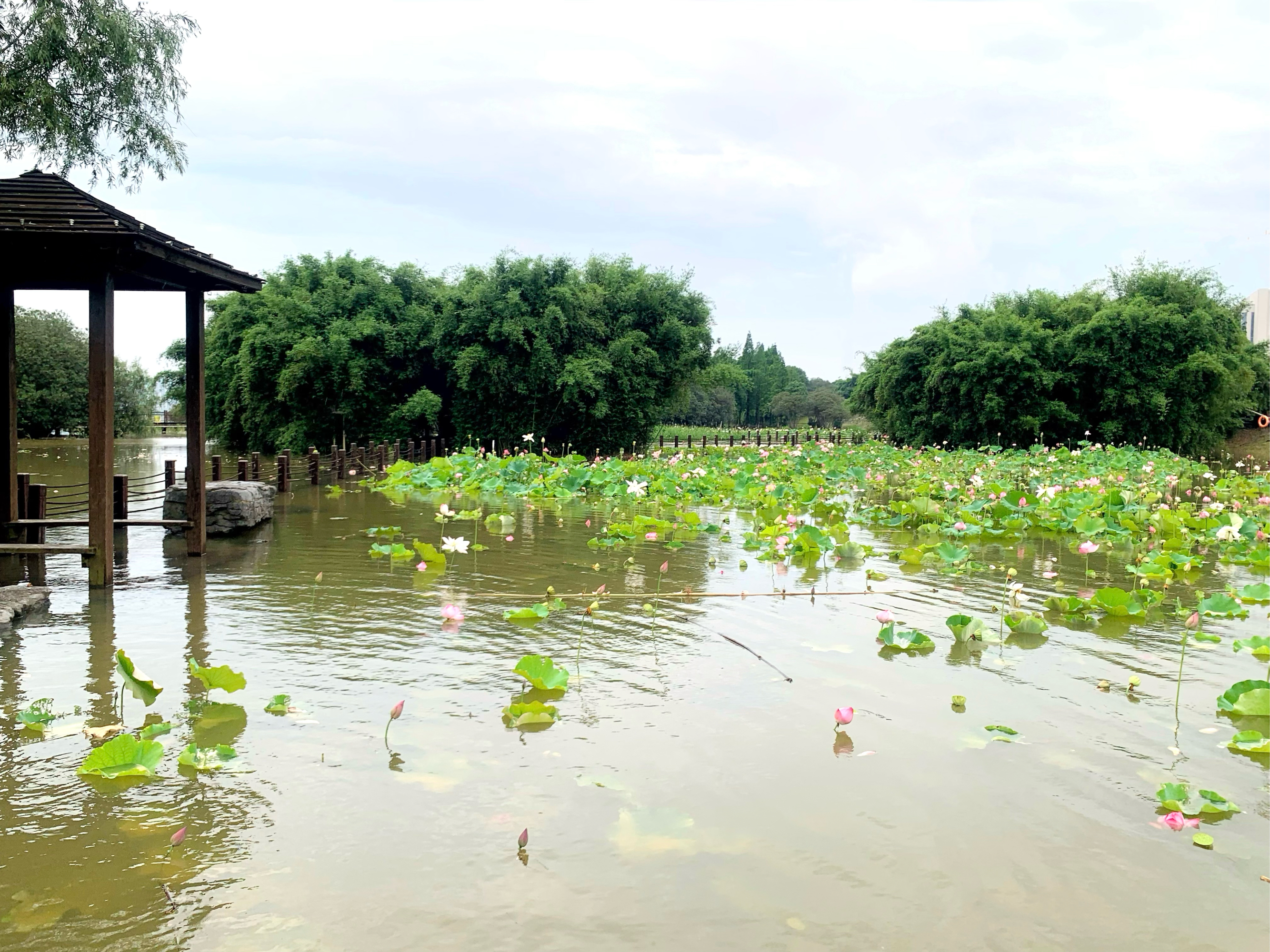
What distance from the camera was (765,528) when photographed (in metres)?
9.21

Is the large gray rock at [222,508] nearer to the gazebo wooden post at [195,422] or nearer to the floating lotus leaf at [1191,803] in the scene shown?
the gazebo wooden post at [195,422]

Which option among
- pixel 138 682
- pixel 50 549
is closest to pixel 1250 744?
pixel 138 682

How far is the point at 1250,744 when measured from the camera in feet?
12.4

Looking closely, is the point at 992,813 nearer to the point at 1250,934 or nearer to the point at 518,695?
the point at 1250,934

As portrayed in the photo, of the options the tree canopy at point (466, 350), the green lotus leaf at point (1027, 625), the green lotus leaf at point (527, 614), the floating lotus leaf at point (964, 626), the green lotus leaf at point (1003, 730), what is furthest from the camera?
the tree canopy at point (466, 350)

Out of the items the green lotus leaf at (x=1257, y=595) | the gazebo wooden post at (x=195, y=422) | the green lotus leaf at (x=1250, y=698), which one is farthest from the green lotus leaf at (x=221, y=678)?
the green lotus leaf at (x=1257, y=595)

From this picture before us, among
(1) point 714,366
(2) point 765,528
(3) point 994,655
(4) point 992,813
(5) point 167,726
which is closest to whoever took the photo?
(4) point 992,813

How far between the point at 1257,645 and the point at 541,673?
12.7 ft

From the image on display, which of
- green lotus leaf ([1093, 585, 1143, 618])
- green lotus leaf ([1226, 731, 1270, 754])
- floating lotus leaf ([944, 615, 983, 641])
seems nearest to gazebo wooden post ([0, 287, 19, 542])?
floating lotus leaf ([944, 615, 983, 641])

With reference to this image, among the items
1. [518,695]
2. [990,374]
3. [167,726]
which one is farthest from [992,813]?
[990,374]

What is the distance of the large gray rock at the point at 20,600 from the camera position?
5.57 metres

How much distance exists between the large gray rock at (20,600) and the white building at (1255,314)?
88.4 ft

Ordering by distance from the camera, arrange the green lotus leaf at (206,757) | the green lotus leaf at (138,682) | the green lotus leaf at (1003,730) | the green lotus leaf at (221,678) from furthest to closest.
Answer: the green lotus leaf at (221,678) → the green lotus leaf at (1003,730) → the green lotus leaf at (138,682) → the green lotus leaf at (206,757)

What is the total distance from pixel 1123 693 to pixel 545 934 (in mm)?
3169
